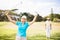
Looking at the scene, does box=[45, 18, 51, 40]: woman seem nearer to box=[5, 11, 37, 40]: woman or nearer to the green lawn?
the green lawn

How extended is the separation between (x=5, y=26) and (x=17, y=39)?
0.33 meters

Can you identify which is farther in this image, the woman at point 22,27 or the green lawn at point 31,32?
the green lawn at point 31,32

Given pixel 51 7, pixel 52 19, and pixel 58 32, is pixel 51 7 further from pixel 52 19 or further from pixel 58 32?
pixel 58 32

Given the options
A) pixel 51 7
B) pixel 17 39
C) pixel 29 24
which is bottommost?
pixel 17 39

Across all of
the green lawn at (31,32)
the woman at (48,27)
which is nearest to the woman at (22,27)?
the green lawn at (31,32)

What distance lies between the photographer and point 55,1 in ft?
12.2

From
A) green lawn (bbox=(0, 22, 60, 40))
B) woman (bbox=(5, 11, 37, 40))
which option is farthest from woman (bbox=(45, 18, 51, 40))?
woman (bbox=(5, 11, 37, 40))

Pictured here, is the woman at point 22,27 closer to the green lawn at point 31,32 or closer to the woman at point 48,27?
the green lawn at point 31,32

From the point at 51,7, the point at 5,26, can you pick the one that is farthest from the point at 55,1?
the point at 5,26

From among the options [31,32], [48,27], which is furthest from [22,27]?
[48,27]

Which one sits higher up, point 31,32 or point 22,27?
point 22,27

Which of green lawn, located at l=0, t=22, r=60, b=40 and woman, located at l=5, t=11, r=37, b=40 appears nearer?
woman, located at l=5, t=11, r=37, b=40

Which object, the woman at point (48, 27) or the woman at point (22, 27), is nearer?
the woman at point (22, 27)

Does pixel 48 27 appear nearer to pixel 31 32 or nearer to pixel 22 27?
pixel 31 32
